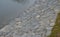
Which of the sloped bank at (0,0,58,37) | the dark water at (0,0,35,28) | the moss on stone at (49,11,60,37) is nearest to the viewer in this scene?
the moss on stone at (49,11,60,37)

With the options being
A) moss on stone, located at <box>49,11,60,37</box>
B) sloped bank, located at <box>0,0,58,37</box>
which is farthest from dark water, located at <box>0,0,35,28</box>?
moss on stone, located at <box>49,11,60,37</box>

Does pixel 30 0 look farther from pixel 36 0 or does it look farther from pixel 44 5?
pixel 44 5

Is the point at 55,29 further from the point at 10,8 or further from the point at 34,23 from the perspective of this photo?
the point at 10,8

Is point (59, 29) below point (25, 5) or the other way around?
below

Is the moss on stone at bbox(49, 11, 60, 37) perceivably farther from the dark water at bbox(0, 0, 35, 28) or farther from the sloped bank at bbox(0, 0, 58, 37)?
the dark water at bbox(0, 0, 35, 28)

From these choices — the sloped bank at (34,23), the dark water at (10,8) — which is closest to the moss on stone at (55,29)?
the sloped bank at (34,23)

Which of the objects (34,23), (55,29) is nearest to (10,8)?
(34,23)

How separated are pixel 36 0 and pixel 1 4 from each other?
0.57 metres

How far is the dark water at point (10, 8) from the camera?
2.20 m

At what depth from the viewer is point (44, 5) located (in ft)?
7.78

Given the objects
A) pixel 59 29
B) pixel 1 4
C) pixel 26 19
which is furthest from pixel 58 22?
pixel 1 4

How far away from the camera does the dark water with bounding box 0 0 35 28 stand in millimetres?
2202

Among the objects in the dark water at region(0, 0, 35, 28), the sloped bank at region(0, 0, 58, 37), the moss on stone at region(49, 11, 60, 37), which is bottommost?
the moss on stone at region(49, 11, 60, 37)

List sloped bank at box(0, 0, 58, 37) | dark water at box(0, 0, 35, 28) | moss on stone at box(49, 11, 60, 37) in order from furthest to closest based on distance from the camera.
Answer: dark water at box(0, 0, 35, 28)
sloped bank at box(0, 0, 58, 37)
moss on stone at box(49, 11, 60, 37)
